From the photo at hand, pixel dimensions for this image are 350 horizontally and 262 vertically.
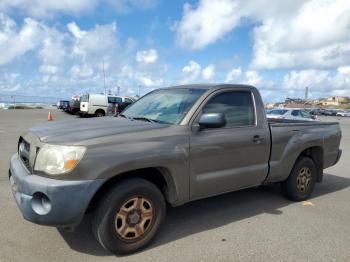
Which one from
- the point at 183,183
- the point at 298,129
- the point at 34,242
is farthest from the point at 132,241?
the point at 298,129

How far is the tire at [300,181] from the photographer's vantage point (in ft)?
17.9

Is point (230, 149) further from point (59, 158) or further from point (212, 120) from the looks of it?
point (59, 158)

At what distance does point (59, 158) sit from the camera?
331 cm

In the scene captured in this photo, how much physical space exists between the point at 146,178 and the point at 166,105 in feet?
3.61

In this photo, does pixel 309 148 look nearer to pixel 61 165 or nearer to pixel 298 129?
pixel 298 129

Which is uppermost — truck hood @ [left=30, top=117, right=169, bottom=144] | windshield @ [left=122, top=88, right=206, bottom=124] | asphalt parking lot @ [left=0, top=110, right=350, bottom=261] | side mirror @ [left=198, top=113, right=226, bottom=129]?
windshield @ [left=122, top=88, right=206, bottom=124]

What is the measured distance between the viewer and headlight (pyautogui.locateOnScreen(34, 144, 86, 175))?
328cm

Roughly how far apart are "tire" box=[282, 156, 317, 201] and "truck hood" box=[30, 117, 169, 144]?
8.28 ft

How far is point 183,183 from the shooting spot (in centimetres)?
400

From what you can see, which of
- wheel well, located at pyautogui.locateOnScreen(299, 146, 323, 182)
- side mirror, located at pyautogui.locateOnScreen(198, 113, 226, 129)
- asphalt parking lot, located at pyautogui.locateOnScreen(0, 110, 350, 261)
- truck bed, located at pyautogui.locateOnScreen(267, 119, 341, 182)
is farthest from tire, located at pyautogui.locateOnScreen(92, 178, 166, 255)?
wheel well, located at pyautogui.locateOnScreen(299, 146, 323, 182)

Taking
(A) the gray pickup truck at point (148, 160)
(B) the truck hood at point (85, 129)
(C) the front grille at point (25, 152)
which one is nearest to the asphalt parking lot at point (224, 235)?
(A) the gray pickup truck at point (148, 160)

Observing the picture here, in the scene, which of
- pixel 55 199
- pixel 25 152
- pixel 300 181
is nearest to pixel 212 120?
pixel 55 199

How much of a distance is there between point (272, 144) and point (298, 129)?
744mm

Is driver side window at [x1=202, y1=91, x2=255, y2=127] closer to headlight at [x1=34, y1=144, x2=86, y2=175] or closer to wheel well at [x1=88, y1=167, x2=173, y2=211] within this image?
wheel well at [x1=88, y1=167, x2=173, y2=211]
